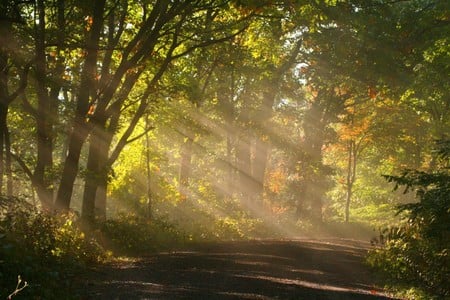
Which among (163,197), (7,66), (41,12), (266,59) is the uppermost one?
(266,59)

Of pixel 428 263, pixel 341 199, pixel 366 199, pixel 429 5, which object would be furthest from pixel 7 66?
pixel 341 199

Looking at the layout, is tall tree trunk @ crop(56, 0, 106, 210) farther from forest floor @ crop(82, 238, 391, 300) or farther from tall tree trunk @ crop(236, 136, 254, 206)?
tall tree trunk @ crop(236, 136, 254, 206)

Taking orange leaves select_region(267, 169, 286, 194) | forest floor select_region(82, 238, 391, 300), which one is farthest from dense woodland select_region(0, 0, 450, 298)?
orange leaves select_region(267, 169, 286, 194)

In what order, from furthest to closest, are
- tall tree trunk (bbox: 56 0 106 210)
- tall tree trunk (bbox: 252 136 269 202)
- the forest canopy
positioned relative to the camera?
tall tree trunk (bbox: 252 136 269 202)
tall tree trunk (bbox: 56 0 106 210)
the forest canopy

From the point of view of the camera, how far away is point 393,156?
45.8 m

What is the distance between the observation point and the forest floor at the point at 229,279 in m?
9.16

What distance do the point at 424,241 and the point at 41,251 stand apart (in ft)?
29.8

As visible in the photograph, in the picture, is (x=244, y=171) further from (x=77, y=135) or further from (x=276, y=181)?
(x=77, y=135)

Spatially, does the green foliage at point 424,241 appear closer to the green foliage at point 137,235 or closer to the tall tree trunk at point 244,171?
the green foliage at point 137,235

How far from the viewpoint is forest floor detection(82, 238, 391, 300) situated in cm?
916

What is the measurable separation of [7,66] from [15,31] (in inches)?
72.8

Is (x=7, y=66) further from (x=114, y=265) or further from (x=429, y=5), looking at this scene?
(x=429, y=5)

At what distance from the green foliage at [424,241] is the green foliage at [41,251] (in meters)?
→ 6.77

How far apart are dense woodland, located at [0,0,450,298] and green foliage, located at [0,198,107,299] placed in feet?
0.16
